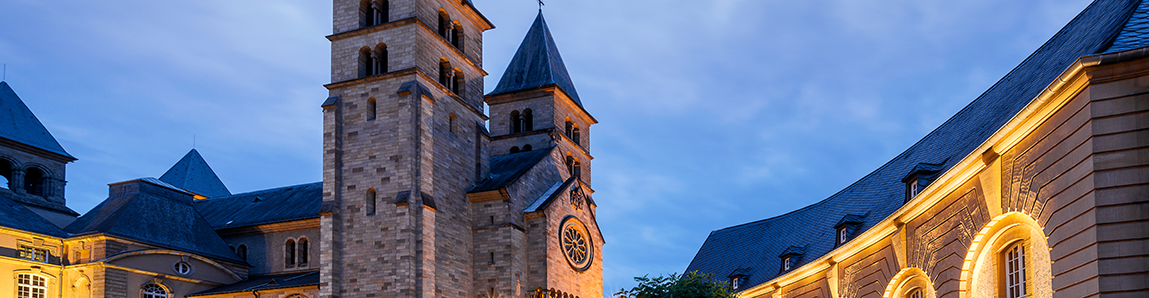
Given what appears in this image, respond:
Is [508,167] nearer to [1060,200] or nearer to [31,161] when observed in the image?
[31,161]

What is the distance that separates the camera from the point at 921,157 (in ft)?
92.8

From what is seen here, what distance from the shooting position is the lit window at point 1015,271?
18.5 metres

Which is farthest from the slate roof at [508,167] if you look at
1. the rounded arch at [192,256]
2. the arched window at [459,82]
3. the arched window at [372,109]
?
the rounded arch at [192,256]

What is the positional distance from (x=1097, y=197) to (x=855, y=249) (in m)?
13.5

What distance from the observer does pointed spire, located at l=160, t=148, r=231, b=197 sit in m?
61.2

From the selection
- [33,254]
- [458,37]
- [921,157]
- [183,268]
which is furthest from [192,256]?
[921,157]

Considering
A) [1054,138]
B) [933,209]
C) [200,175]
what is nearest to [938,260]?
[933,209]

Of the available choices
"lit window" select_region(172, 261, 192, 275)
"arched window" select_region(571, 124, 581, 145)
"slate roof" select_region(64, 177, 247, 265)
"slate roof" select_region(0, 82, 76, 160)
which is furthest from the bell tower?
"slate roof" select_region(0, 82, 76, 160)

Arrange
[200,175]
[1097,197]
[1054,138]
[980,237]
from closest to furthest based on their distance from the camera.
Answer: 1. [1097,197]
2. [1054,138]
3. [980,237]
4. [200,175]

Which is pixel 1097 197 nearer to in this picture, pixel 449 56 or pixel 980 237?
pixel 980 237

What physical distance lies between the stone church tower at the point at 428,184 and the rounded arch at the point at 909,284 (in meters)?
18.4

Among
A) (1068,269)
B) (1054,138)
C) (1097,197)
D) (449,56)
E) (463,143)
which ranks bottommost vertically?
(1068,269)

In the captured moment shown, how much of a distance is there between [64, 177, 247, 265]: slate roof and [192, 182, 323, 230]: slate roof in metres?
2.06

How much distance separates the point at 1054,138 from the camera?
1650cm
